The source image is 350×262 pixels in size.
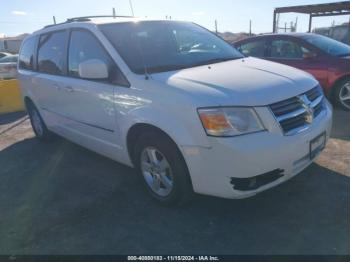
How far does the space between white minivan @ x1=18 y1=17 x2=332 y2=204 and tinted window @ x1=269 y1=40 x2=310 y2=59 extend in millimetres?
3137

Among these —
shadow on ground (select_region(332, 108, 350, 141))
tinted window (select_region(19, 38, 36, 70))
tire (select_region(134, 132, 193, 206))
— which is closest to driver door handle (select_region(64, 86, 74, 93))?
tire (select_region(134, 132, 193, 206))

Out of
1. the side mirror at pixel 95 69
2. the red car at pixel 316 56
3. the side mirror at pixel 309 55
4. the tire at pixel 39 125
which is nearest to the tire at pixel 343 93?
the red car at pixel 316 56

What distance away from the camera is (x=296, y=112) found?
3.22 m

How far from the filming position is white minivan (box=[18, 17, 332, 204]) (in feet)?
9.69

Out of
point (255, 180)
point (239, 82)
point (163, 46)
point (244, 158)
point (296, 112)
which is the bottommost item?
point (255, 180)

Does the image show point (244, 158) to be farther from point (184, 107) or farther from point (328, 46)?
point (328, 46)

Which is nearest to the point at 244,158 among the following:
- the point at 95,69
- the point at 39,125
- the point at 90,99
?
the point at 95,69

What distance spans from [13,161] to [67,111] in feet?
4.69

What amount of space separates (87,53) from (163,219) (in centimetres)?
211

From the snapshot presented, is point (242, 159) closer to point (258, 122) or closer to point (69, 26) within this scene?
point (258, 122)

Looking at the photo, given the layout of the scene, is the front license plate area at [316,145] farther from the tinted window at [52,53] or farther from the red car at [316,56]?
the red car at [316,56]

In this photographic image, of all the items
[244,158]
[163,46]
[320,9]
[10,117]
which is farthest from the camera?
[320,9]

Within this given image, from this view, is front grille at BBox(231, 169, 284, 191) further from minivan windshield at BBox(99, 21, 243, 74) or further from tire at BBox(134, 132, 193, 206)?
minivan windshield at BBox(99, 21, 243, 74)

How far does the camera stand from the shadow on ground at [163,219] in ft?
9.94
